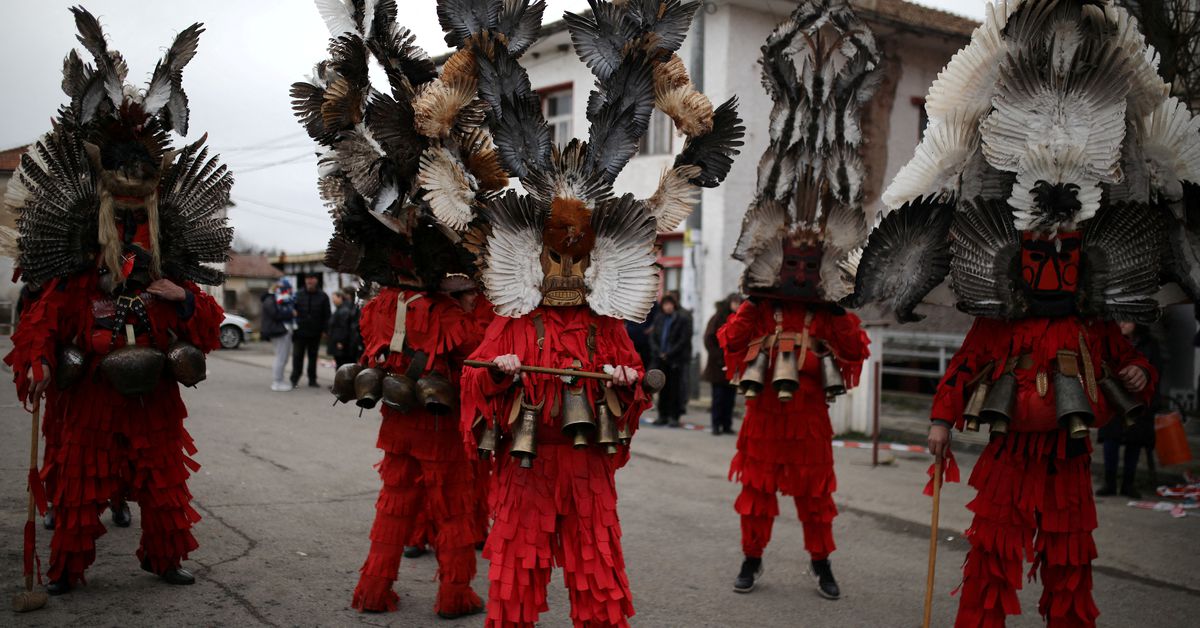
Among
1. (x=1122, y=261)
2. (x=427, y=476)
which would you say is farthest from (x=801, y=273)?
(x=427, y=476)

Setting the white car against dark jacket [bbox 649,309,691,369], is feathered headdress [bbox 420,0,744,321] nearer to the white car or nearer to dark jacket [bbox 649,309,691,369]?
dark jacket [bbox 649,309,691,369]

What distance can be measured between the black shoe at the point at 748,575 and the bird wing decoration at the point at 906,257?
185 centimetres

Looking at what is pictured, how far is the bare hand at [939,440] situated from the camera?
4066mm

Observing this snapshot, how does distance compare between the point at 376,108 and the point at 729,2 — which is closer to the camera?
the point at 376,108

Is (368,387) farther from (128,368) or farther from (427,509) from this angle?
(128,368)

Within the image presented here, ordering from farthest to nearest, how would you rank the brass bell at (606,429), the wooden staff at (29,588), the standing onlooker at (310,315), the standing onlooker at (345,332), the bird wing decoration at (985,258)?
the standing onlooker at (310,315) → the standing onlooker at (345,332) → the wooden staff at (29,588) → the bird wing decoration at (985,258) → the brass bell at (606,429)

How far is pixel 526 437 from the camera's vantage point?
344 cm

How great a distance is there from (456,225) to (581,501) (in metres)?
1.36

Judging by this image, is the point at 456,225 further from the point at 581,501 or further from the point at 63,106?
the point at 63,106

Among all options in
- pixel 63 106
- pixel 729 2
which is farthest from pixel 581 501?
pixel 729 2

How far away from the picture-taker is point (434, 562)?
5582 millimetres

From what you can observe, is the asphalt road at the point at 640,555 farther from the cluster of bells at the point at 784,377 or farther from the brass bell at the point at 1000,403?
the brass bell at the point at 1000,403

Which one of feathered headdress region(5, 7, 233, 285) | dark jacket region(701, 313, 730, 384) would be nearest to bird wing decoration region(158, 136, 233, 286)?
feathered headdress region(5, 7, 233, 285)

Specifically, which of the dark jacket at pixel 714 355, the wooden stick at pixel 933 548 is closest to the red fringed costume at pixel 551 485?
the wooden stick at pixel 933 548
